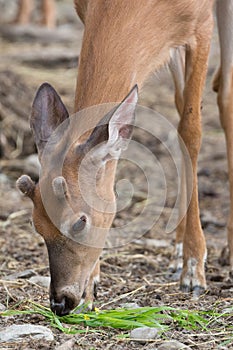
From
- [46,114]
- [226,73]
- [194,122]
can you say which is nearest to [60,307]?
[46,114]

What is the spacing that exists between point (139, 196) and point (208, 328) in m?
4.26

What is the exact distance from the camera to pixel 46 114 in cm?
600

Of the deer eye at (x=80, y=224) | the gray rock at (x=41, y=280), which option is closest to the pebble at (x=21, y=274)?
the gray rock at (x=41, y=280)

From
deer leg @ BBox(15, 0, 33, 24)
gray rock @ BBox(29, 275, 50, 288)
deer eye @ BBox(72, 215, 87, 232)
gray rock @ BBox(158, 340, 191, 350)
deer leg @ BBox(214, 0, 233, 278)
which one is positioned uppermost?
deer leg @ BBox(214, 0, 233, 278)

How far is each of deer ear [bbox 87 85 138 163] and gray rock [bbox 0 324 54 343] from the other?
1.10 m

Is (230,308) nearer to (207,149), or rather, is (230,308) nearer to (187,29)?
(187,29)

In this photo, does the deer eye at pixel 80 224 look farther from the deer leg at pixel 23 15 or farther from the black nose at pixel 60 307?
the deer leg at pixel 23 15

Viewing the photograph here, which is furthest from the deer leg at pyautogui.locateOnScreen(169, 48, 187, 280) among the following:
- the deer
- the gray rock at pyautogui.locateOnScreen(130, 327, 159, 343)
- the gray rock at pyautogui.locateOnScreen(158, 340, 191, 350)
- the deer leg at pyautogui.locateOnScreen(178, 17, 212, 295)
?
the gray rock at pyautogui.locateOnScreen(158, 340, 191, 350)

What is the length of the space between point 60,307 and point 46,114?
3.98 feet

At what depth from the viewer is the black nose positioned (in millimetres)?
5686

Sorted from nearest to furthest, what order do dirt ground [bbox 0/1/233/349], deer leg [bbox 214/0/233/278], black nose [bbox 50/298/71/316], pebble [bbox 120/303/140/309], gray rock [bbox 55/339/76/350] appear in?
gray rock [bbox 55/339/76/350]
black nose [bbox 50/298/71/316]
pebble [bbox 120/303/140/309]
dirt ground [bbox 0/1/233/349]
deer leg [bbox 214/0/233/278]

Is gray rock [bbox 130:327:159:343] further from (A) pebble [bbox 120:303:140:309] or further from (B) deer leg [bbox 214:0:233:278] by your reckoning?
(B) deer leg [bbox 214:0:233:278]

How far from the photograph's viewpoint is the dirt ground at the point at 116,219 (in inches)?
245

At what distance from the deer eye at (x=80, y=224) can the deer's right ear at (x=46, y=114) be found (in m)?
0.56
